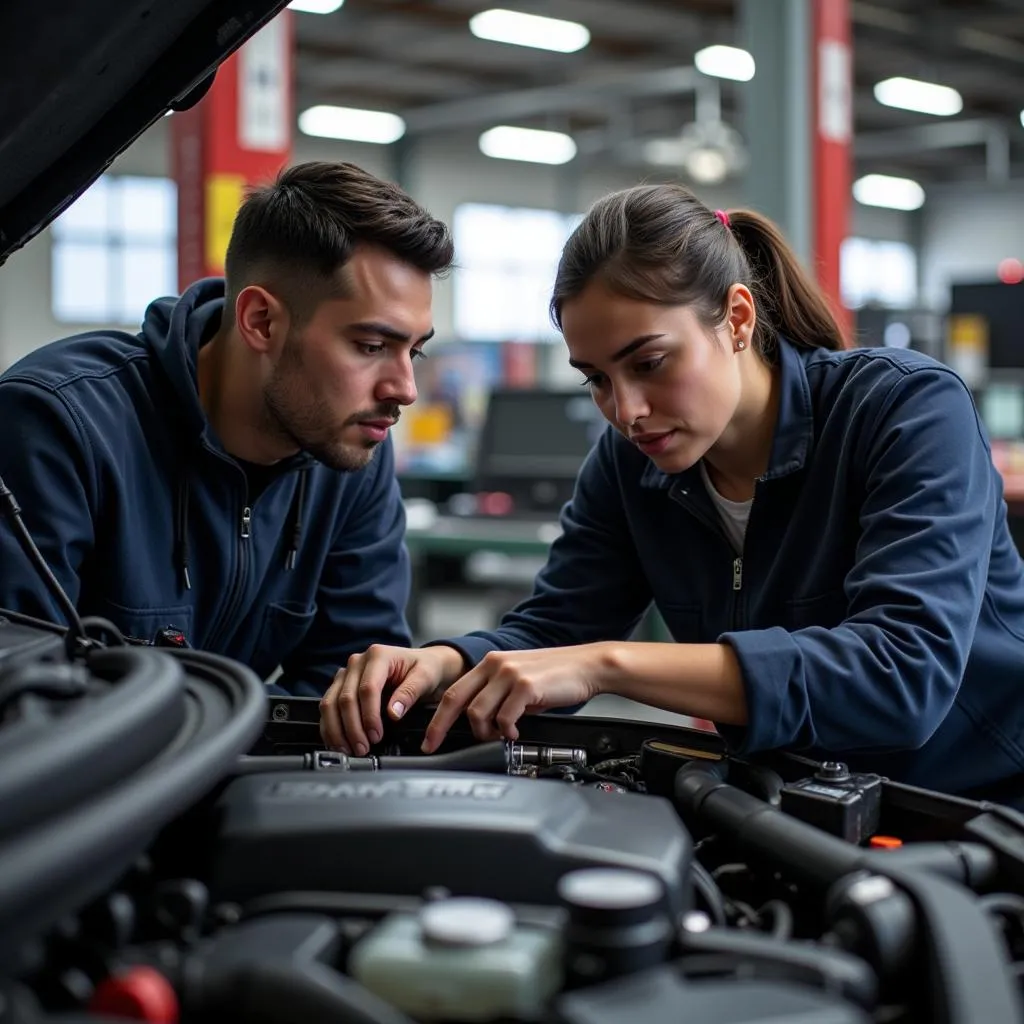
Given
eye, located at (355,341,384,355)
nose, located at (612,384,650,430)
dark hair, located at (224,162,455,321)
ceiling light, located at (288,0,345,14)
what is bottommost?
nose, located at (612,384,650,430)

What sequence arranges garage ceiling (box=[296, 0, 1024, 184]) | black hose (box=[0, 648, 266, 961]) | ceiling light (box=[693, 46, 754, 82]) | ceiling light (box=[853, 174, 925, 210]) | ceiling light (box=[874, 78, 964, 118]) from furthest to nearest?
1. ceiling light (box=[853, 174, 925, 210])
2. ceiling light (box=[874, 78, 964, 118])
3. ceiling light (box=[693, 46, 754, 82])
4. garage ceiling (box=[296, 0, 1024, 184])
5. black hose (box=[0, 648, 266, 961])

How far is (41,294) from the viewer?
1038 centimetres

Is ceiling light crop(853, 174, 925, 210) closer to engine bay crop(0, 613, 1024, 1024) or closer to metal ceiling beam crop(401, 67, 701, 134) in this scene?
metal ceiling beam crop(401, 67, 701, 134)

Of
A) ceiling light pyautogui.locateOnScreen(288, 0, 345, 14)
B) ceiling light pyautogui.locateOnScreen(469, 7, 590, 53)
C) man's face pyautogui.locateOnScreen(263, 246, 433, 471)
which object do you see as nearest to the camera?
man's face pyautogui.locateOnScreen(263, 246, 433, 471)

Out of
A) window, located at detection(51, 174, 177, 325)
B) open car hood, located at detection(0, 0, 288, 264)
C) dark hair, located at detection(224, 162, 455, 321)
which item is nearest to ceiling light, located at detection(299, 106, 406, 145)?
Result: window, located at detection(51, 174, 177, 325)

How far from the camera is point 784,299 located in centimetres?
149

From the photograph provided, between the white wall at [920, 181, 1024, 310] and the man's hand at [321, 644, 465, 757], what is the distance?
14.0m

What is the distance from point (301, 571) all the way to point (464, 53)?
8.68 metres

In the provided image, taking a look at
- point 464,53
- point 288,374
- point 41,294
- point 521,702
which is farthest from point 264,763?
point 41,294

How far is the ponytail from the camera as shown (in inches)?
58.6

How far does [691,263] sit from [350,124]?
1107 cm

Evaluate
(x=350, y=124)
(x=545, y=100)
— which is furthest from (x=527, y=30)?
(x=350, y=124)

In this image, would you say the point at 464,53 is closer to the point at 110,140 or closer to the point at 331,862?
the point at 110,140

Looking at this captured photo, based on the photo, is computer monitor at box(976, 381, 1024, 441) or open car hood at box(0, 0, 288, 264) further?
computer monitor at box(976, 381, 1024, 441)
